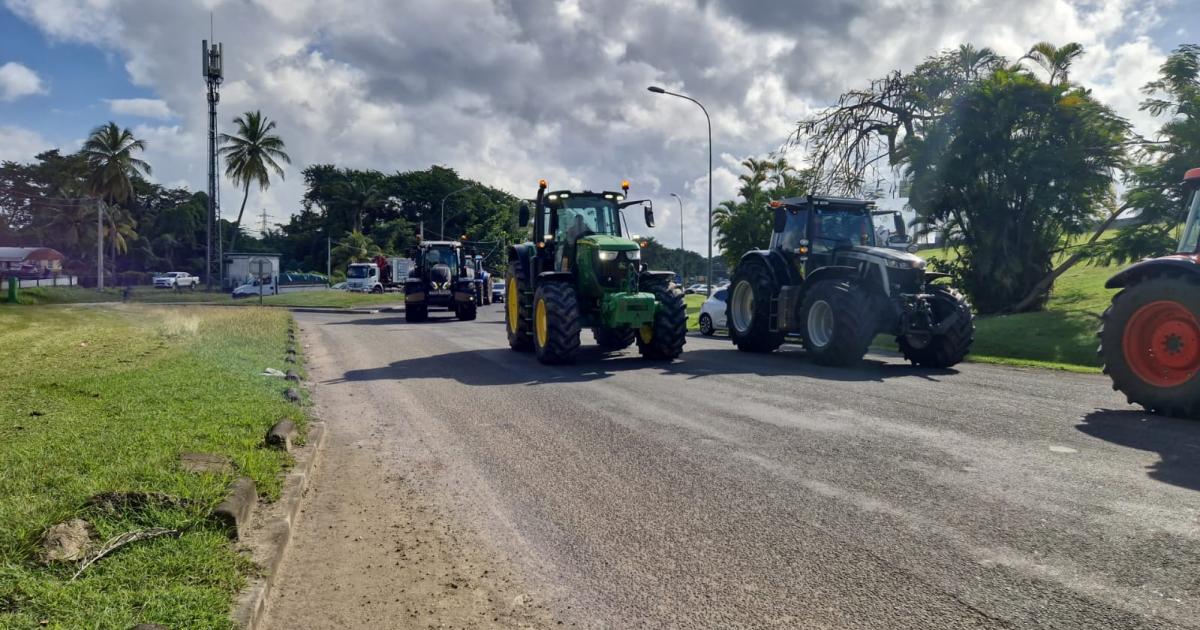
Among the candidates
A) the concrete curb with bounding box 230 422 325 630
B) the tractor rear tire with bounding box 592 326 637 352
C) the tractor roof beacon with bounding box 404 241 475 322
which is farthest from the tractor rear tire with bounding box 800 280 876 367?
the tractor roof beacon with bounding box 404 241 475 322

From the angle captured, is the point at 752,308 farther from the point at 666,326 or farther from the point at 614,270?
the point at 614,270

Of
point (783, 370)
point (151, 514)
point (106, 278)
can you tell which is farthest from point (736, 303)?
point (106, 278)

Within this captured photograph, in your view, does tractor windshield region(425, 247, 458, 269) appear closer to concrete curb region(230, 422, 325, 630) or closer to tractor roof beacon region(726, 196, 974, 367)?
tractor roof beacon region(726, 196, 974, 367)

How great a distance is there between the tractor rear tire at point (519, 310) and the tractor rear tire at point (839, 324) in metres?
4.91

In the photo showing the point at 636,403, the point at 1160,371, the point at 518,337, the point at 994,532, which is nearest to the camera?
the point at 994,532

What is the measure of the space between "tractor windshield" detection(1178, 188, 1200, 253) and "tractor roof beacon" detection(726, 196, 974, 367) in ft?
13.0

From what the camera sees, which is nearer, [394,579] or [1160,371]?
[394,579]

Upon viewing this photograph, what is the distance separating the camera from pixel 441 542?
4652 millimetres

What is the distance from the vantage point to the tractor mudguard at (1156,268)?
7.93 metres

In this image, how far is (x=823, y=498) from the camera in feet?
17.0

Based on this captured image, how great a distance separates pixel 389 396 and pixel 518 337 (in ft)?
17.4

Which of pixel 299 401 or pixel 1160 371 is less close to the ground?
pixel 1160 371

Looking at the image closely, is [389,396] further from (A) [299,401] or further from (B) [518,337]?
(B) [518,337]

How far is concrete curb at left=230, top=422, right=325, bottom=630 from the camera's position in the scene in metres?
3.47
